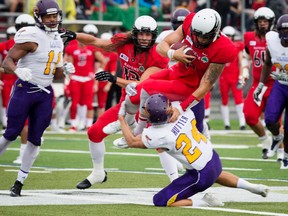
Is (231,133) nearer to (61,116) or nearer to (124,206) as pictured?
(61,116)

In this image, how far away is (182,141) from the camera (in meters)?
8.95

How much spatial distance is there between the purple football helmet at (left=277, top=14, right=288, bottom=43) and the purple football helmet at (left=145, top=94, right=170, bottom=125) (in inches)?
162

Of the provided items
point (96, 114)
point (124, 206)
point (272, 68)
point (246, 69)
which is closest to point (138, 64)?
point (124, 206)

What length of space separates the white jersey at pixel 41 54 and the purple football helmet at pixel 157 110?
1749 mm

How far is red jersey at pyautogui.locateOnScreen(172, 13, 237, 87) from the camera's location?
9500 millimetres

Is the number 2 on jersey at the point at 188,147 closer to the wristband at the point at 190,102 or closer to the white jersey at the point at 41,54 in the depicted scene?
the wristband at the point at 190,102

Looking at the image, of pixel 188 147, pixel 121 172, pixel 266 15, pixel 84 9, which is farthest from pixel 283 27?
pixel 84 9

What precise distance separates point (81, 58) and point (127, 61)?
34.2 ft

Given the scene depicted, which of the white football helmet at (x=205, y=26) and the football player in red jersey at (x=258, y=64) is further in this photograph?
the football player in red jersey at (x=258, y=64)

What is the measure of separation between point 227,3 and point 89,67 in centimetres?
450

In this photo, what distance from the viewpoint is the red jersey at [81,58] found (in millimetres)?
21141

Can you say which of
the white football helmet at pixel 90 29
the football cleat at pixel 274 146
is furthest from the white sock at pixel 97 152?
the white football helmet at pixel 90 29

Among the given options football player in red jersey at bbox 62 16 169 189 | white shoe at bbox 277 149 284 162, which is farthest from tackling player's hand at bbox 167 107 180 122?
white shoe at bbox 277 149 284 162

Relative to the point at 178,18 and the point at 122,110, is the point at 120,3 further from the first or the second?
the point at 122,110
